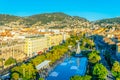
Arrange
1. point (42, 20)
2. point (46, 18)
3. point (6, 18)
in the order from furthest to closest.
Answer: point (46, 18) < point (42, 20) < point (6, 18)

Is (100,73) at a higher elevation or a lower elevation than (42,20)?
lower

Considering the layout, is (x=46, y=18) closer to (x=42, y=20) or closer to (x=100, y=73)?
(x=42, y=20)

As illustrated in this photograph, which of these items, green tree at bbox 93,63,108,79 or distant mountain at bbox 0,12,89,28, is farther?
distant mountain at bbox 0,12,89,28

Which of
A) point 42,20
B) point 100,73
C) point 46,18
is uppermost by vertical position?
point 46,18

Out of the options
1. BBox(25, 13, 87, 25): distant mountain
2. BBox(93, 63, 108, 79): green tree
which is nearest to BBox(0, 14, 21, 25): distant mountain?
BBox(25, 13, 87, 25): distant mountain

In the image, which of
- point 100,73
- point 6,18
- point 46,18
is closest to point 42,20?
point 46,18

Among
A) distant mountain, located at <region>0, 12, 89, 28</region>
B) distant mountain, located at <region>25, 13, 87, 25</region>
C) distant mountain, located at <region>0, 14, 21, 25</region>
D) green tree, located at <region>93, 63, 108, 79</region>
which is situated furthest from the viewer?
distant mountain, located at <region>25, 13, 87, 25</region>

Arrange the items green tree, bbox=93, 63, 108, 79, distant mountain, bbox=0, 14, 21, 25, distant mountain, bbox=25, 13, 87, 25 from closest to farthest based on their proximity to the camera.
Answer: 1. green tree, bbox=93, 63, 108, 79
2. distant mountain, bbox=0, 14, 21, 25
3. distant mountain, bbox=25, 13, 87, 25

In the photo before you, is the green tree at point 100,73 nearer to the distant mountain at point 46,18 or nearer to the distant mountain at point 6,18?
the distant mountain at point 6,18

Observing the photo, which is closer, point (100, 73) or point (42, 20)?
point (100, 73)

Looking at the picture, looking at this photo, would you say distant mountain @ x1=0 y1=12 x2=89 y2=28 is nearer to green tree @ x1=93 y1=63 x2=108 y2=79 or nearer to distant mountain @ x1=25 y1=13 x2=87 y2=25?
distant mountain @ x1=25 y1=13 x2=87 y2=25

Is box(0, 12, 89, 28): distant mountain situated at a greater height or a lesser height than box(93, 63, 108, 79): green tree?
greater

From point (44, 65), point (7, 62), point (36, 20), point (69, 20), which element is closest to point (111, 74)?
point (44, 65)

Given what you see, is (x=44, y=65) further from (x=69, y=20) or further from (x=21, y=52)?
(x=69, y=20)
